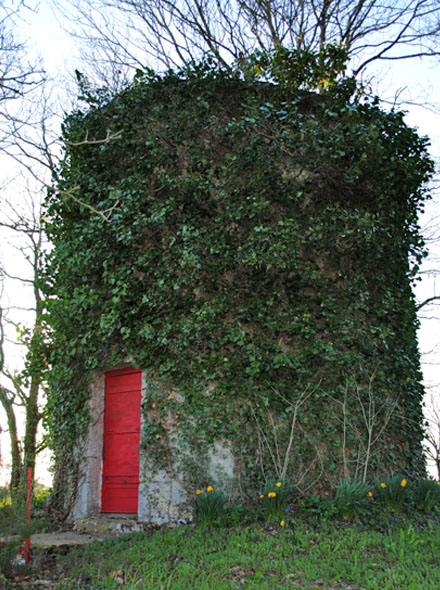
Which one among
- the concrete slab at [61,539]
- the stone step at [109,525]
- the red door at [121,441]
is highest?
the red door at [121,441]

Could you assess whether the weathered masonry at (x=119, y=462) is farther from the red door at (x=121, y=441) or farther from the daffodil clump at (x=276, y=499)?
the daffodil clump at (x=276, y=499)

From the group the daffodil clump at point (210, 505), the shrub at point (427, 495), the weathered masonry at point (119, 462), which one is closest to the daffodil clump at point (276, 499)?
the daffodil clump at point (210, 505)

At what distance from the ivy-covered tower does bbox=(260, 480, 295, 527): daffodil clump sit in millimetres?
351

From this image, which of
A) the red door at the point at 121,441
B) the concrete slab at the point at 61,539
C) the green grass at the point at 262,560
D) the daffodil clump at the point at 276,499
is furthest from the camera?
the red door at the point at 121,441

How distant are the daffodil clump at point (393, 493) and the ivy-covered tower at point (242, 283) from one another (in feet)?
1.67

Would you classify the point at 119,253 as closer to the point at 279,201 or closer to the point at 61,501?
the point at 279,201

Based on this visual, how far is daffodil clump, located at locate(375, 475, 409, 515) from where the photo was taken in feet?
19.3

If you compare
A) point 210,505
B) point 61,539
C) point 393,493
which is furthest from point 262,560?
point 61,539

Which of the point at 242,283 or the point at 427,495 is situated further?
the point at 242,283

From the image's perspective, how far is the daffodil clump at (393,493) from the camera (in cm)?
589

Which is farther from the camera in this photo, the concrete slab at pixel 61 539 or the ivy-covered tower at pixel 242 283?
the ivy-covered tower at pixel 242 283

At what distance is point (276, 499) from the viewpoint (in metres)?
5.77

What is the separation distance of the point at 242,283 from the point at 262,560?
3.50 meters

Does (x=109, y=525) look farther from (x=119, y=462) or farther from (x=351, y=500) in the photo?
(x=351, y=500)
